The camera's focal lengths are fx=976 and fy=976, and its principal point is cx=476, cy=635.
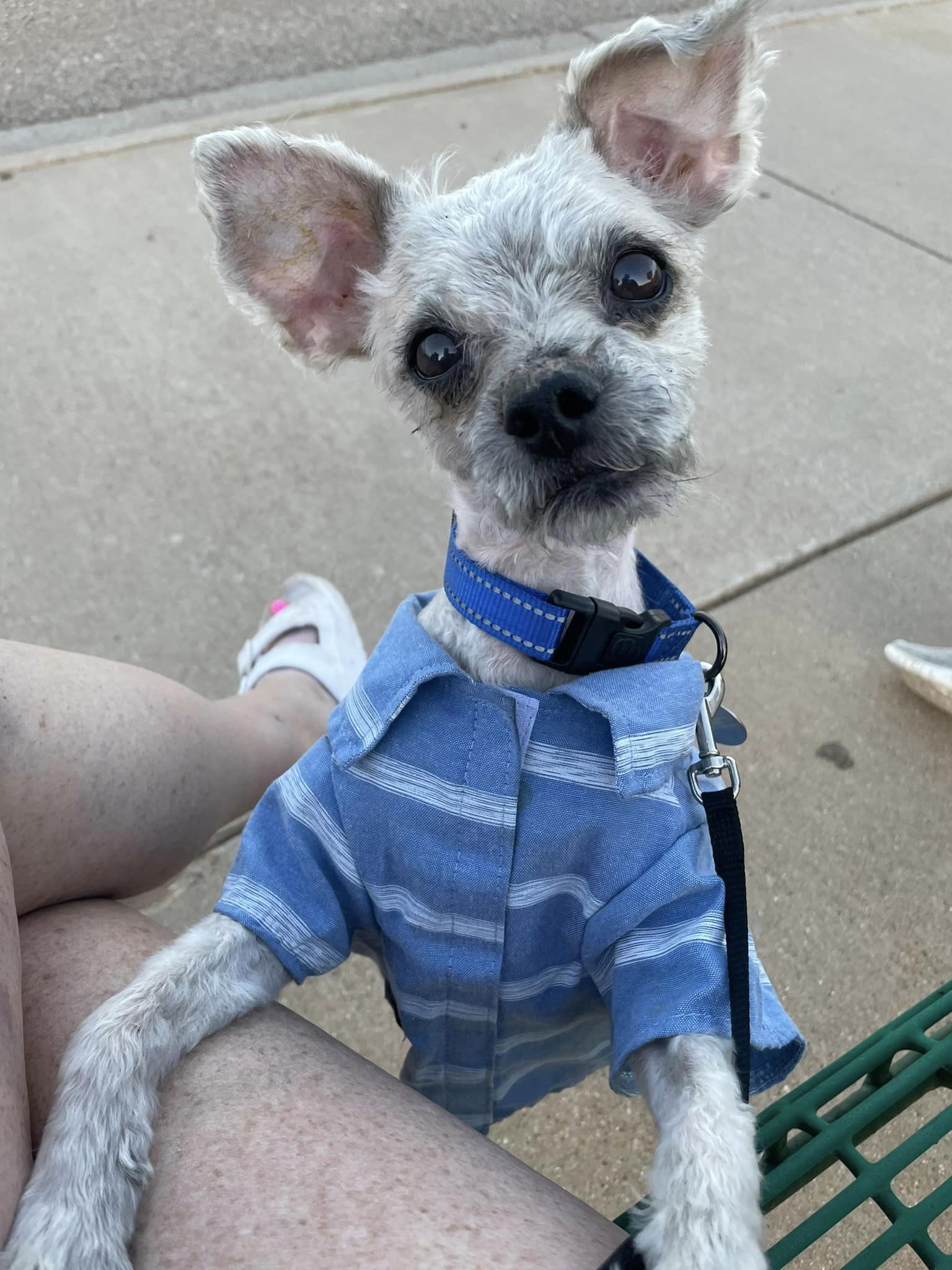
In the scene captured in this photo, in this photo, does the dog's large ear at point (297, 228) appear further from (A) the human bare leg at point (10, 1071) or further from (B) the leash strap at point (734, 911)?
(B) the leash strap at point (734, 911)

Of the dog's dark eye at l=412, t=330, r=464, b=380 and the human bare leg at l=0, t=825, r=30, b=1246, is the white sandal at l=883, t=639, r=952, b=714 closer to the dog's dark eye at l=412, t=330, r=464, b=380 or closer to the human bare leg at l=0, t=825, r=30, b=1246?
the dog's dark eye at l=412, t=330, r=464, b=380

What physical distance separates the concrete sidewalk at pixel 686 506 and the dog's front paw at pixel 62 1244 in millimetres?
1158

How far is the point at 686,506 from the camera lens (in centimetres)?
245

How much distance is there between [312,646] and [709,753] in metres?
1.71

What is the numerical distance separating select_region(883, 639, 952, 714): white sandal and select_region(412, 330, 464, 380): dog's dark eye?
6.09ft

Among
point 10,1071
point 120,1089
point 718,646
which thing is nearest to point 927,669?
point 718,646

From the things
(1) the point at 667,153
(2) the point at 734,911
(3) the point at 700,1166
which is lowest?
(3) the point at 700,1166

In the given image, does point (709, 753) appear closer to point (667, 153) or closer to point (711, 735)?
point (711, 735)

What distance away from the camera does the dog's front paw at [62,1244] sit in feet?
4.06

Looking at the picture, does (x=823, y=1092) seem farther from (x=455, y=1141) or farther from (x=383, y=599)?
(x=383, y=599)

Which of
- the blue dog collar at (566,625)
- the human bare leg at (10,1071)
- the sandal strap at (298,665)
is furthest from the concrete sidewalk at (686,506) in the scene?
the blue dog collar at (566,625)

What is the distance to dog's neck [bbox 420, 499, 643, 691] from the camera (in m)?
1.78

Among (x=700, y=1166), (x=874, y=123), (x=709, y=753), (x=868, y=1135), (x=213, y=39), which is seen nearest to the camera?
(x=700, y=1166)

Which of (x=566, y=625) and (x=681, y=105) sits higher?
(x=681, y=105)
